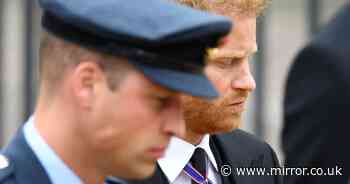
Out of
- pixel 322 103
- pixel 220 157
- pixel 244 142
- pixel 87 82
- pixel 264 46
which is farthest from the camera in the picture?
pixel 264 46

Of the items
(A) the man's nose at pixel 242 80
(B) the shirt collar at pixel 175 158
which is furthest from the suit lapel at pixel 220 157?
(A) the man's nose at pixel 242 80

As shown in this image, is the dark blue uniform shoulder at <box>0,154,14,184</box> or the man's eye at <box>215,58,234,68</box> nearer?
the dark blue uniform shoulder at <box>0,154,14,184</box>

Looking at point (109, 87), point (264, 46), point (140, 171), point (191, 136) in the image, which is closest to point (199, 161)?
point (191, 136)

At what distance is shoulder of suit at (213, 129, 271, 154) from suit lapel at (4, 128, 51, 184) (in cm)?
96

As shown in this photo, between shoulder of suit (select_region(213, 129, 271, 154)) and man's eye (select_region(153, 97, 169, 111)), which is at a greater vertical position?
man's eye (select_region(153, 97, 169, 111))

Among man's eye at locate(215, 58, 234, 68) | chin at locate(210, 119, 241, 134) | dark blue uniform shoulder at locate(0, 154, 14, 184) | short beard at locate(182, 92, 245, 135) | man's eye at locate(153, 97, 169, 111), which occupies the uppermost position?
man's eye at locate(153, 97, 169, 111)

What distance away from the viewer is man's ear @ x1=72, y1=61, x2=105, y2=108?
2.22 m

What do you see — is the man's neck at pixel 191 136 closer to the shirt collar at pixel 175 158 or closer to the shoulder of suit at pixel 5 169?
the shirt collar at pixel 175 158

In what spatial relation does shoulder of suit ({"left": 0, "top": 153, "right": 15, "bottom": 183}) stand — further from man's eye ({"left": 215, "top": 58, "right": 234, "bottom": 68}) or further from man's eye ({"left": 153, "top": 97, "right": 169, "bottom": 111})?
man's eye ({"left": 215, "top": 58, "right": 234, "bottom": 68})

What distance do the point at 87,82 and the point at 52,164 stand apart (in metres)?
0.21

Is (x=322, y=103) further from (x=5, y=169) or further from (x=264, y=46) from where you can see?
(x=264, y=46)

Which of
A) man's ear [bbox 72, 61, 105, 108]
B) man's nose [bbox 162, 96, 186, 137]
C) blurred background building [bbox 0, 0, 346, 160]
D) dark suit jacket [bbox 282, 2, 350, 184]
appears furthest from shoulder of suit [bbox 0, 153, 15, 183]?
blurred background building [bbox 0, 0, 346, 160]

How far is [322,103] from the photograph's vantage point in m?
2.12

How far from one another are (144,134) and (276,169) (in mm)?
1050
